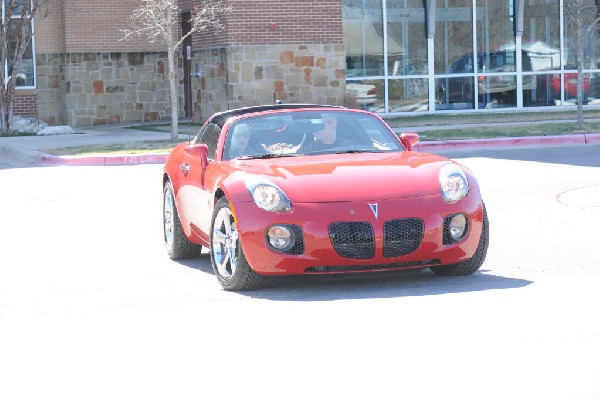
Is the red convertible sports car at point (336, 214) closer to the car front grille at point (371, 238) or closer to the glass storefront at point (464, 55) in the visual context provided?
the car front grille at point (371, 238)

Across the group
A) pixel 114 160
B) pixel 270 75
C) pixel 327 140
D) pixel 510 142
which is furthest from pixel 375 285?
pixel 270 75

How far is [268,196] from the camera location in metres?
8.65

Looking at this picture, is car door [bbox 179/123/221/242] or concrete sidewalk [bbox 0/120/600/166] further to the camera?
concrete sidewalk [bbox 0/120/600/166]

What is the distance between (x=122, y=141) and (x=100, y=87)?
812 centimetres

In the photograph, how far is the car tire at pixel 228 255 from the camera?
871 centimetres

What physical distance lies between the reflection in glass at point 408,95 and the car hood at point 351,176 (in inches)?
926

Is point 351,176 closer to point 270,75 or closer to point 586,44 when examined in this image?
point 270,75

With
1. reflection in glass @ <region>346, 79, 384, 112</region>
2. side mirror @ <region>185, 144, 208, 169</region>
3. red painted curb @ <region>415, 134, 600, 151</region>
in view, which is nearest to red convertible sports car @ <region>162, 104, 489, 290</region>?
side mirror @ <region>185, 144, 208, 169</region>

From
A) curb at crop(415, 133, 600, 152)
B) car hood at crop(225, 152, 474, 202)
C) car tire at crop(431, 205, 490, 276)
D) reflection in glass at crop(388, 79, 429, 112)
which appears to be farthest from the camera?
reflection in glass at crop(388, 79, 429, 112)

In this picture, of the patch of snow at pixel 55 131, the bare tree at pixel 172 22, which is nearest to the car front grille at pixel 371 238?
the bare tree at pixel 172 22

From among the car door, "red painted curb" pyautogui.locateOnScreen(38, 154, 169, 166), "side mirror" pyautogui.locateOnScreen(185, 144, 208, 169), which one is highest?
"side mirror" pyautogui.locateOnScreen(185, 144, 208, 169)

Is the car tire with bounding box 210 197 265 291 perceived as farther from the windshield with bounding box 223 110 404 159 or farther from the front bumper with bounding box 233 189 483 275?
the windshield with bounding box 223 110 404 159

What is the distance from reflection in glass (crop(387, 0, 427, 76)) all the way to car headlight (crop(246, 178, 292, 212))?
24228 mm

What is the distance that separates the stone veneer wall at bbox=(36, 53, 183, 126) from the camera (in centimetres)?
3350
